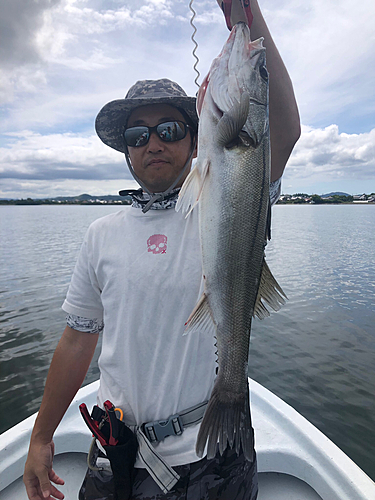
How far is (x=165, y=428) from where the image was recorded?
6.44 feet

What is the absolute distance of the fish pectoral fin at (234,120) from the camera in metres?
1.54

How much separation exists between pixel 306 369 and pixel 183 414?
7.38 m

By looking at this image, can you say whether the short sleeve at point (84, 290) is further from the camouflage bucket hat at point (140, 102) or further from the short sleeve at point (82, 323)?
the camouflage bucket hat at point (140, 102)

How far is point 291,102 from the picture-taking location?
189cm

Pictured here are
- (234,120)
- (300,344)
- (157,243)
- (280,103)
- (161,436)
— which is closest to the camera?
(234,120)

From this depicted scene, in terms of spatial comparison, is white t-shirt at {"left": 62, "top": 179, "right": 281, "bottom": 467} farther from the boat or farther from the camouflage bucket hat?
the boat

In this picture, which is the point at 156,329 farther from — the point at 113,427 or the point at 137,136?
the point at 137,136

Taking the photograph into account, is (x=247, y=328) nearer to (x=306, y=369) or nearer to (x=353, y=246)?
(x=306, y=369)

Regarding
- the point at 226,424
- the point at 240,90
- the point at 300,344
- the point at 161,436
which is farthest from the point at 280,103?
the point at 300,344

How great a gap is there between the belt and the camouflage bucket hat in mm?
2021

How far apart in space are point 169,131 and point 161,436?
1.98 meters

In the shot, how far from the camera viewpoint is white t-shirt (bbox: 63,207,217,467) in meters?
1.98

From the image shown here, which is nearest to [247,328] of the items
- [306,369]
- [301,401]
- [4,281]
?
[301,401]

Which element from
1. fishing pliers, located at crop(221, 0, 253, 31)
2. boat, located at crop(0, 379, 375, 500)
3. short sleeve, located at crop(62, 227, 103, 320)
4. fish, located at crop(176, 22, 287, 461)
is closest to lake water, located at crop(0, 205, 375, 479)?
short sleeve, located at crop(62, 227, 103, 320)
